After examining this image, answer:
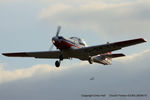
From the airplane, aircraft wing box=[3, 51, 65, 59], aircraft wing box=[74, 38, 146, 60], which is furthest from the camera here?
aircraft wing box=[3, 51, 65, 59]

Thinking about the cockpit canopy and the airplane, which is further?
the cockpit canopy

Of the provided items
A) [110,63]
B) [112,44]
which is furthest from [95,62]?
[112,44]

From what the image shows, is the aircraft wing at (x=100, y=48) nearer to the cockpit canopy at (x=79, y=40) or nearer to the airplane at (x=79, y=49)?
the airplane at (x=79, y=49)

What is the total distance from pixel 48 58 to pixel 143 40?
11686mm

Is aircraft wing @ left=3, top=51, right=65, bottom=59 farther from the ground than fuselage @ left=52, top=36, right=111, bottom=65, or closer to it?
closer to it

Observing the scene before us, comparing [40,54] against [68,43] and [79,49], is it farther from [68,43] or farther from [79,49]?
[79,49]

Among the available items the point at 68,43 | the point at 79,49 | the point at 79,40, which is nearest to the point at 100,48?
the point at 79,49

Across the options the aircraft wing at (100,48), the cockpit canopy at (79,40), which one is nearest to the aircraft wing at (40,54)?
the cockpit canopy at (79,40)

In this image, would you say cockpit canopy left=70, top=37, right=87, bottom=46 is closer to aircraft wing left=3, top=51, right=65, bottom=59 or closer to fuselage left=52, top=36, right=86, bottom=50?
fuselage left=52, top=36, right=86, bottom=50

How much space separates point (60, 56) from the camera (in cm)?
3625

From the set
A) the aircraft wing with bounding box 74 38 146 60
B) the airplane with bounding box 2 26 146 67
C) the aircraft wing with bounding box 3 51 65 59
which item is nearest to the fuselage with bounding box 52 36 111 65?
the airplane with bounding box 2 26 146 67

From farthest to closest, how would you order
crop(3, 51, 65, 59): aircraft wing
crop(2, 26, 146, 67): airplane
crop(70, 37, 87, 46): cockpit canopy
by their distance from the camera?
crop(3, 51, 65, 59): aircraft wing → crop(70, 37, 87, 46): cockpit canopy → crop(2, 26, 146, 67): airplane

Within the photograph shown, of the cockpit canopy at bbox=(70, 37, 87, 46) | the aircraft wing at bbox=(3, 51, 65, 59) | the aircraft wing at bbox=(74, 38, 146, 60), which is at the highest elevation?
the cockpit canopy at bbox=(70, 37, 87, 46)

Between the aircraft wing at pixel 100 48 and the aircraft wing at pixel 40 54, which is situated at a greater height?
the aircraft wing at pixel 100 48
